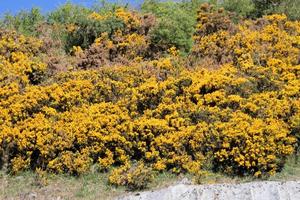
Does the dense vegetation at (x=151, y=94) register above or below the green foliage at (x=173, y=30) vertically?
below

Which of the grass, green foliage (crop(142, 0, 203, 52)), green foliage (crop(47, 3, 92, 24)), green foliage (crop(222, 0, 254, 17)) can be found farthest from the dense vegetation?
green foliage (crop(47, 3, 92, 24))

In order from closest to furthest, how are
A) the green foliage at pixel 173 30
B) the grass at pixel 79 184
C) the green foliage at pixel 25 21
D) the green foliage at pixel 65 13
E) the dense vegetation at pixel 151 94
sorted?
the grass at pixel 79 184, the dense vegetation at pixel 151 94, the green foliage at pixel 173 30, the green foliage at pixel 25 21, the green foliage at pixel 65 13

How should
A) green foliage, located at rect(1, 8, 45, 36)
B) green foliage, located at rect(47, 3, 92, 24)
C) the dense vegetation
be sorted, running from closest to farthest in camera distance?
1. the dense vegetation
2. green foliage, located at rect(1, 8, 45, 36)
3. green foliage, located at rect(47, 3, 92, 24)

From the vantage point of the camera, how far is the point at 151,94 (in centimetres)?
1327

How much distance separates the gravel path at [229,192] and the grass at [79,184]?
39cm

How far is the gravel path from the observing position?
1066 centimetres

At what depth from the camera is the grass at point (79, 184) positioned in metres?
11.4

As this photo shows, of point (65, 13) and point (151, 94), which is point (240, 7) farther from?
point (151, 94)

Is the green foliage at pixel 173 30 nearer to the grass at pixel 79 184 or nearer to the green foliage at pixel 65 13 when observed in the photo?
the green foliage at pixel 65 13

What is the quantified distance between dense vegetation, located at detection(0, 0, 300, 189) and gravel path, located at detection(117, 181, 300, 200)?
0.55 metres

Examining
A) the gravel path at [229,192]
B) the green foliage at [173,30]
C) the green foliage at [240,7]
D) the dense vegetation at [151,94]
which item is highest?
the green foliage at [240,7]

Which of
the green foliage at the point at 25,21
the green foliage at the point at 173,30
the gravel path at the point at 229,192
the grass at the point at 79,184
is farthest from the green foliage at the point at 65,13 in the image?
the gravel path at the point at 229,192

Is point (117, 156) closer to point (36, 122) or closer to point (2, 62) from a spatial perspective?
point (36, 122)

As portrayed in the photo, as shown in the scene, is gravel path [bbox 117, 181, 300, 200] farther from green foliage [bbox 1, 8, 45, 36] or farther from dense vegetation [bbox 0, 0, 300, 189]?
green foliage [bbox 1, 8, 45, 36]
